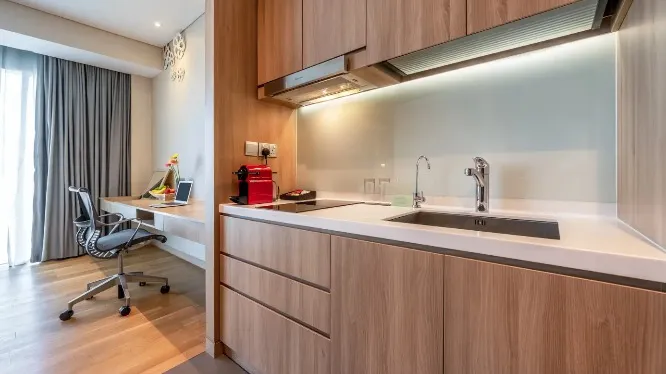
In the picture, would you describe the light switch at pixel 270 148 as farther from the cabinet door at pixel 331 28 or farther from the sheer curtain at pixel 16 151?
the sheer curtain at pixel 16 151

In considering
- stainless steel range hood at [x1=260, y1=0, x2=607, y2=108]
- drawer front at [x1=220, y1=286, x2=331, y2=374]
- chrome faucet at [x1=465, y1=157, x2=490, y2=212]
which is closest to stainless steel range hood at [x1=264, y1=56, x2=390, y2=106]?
stainless steel range hood at [x1=260, y1=0, x2=607, y2=108]

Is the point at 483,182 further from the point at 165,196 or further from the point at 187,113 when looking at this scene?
the point at 187,113

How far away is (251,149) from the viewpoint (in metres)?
1.77

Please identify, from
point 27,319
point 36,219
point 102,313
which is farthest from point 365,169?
point 36,219

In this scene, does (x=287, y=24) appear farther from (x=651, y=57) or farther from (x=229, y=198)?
(x=651, y=57)

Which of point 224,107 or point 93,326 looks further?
point 93,326

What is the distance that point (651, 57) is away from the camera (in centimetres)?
74

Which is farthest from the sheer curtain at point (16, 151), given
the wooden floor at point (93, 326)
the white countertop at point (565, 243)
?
the white countertop at point (565, 243)

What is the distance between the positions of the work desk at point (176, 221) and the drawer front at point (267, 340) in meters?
0.47

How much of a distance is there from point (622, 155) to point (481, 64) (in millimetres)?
680

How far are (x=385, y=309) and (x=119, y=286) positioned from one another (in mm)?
2506

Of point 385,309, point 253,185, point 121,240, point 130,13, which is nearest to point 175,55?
point 130,13

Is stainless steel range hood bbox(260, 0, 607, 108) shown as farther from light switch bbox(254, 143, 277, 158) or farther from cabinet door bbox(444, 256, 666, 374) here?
cabinet door bbox(444, 256, 666, 374)

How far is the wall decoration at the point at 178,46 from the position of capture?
3371 mm
